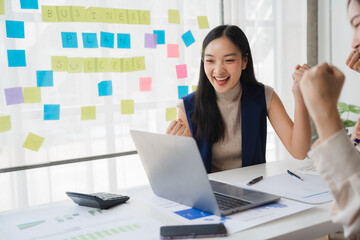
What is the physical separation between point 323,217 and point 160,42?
195 cm

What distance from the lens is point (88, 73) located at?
240 centimetres

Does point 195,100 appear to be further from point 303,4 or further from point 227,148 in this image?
point 303,4

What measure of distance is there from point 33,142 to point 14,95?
289mm

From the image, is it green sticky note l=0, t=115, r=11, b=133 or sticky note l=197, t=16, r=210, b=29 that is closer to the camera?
green sticky note l=0, t=115, r=11, b=133

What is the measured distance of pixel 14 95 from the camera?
2182 mm

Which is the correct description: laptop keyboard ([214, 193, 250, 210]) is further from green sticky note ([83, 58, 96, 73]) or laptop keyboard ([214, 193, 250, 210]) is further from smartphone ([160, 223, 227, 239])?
green sticky note ([83, 58, 96, 73])

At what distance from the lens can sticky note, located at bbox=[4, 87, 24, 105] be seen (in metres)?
2.16

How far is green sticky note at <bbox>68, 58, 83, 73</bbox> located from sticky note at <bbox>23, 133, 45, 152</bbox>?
0.44 meters

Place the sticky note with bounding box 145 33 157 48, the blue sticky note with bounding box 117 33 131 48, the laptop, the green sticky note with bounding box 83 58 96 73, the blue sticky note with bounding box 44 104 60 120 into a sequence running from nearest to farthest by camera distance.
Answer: the laptop < the blue sticky note with bounding box 44 104 60 120 < the green sticky note with bounding box 83 58 96 73 < the blue sticky note with bounding box 117 33 131 48 < the sticky note with bounding box 145 33 157 48

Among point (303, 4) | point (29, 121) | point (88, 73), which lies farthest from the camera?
point (303, 4)

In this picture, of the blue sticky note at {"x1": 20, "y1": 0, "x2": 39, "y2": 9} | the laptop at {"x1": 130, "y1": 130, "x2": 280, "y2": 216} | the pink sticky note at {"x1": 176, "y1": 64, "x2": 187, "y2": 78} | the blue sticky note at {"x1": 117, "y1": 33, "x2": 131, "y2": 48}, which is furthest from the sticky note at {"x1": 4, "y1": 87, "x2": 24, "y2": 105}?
the laptop at {"x1": 130, "y1": 130, "x2": 280, "y2": 216}

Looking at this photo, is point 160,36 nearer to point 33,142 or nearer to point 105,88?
point 105,88

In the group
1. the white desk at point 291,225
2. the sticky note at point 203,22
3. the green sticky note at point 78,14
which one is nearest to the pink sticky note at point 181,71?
the sticky note at point 203,22

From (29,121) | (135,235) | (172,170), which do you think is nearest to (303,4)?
(29,121)
